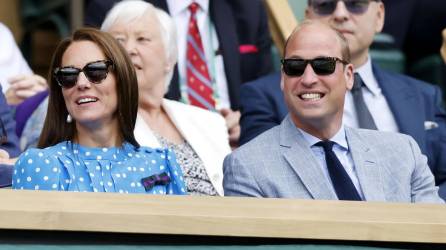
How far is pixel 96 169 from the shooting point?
4141mm

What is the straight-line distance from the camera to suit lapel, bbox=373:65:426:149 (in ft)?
18.1

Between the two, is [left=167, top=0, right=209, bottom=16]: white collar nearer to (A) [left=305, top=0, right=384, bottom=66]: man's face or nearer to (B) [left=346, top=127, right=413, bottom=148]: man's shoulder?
(A) [left=305, top=0, right=384, bottom=66]: man's face

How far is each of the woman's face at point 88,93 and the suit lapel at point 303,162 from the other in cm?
64

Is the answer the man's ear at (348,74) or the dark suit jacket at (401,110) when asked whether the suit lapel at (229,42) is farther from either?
the man's ear at (348,74)

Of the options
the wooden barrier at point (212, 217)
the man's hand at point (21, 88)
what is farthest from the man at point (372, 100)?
the wooden barrier at point (212, 217)

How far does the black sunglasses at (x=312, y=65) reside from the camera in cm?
449

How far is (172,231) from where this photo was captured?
116 inches

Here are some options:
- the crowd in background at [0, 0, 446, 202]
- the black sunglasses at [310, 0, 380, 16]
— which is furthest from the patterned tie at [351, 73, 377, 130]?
the black sunglasses at [310, 0, 380, 16]

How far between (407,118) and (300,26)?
113 cm

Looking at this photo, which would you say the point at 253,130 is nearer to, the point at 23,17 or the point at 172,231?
the point at 172,231

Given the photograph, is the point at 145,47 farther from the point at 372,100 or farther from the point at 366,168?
the point at 366,168

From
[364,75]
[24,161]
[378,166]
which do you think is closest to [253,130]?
[364,75]

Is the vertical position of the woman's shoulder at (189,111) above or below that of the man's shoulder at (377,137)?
below

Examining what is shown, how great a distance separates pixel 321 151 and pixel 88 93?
0.88 m
